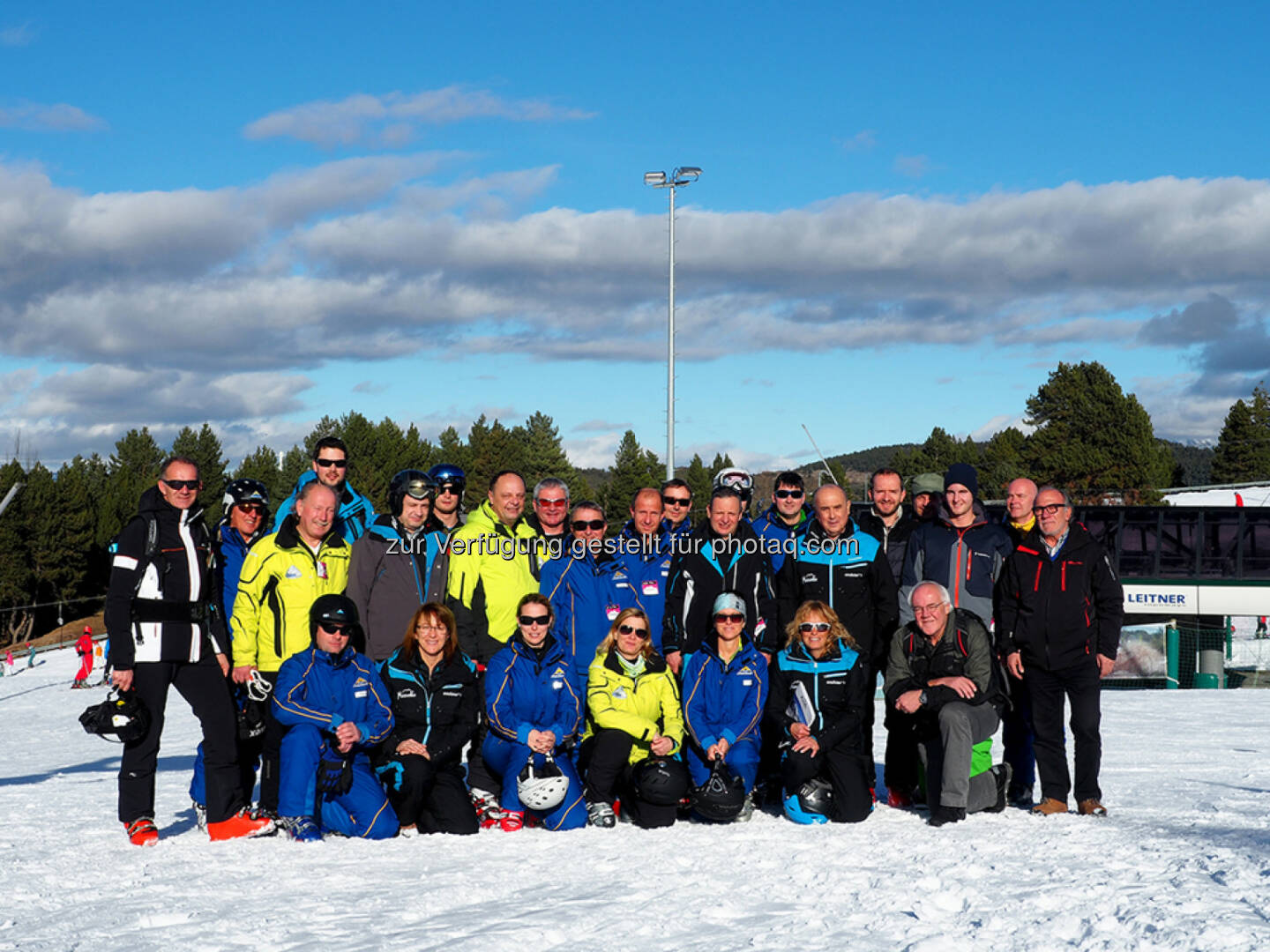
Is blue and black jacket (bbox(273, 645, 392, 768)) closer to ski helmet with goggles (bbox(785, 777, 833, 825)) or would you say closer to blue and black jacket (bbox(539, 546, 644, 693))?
blue and black jacket (bbox(539, 546, 644, 693))

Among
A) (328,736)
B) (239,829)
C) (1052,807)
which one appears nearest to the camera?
(239,829)

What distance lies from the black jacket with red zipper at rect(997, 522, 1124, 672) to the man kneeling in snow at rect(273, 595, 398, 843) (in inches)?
147

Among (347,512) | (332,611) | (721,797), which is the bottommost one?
(721,797)

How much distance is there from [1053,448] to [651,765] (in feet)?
237

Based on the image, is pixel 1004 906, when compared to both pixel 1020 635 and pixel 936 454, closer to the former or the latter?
pixel 1020 635

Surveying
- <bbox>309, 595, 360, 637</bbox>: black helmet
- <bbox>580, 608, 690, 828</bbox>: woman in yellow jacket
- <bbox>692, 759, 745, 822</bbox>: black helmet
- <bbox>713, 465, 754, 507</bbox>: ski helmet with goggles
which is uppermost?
<bbox>713, 465, 754, 507</bbox>: ski helmet with goggles

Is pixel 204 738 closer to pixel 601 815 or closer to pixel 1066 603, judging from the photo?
pixel 601 815

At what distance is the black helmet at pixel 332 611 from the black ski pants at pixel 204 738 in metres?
0.58

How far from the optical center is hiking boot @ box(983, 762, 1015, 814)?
6.68 m

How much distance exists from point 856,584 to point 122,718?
414 cm

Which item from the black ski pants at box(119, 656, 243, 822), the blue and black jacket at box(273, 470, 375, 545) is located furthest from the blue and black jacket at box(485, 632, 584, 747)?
the black ski pants at box(119, 656, 243, 822)

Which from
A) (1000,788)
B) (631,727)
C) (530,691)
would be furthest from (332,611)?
(1000,788)

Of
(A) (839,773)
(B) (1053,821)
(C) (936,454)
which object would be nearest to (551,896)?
(A) (839,773)

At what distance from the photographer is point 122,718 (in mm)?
5922
